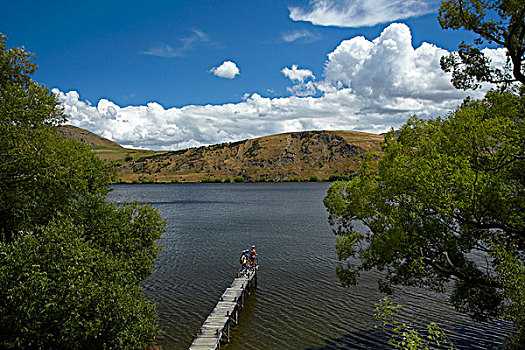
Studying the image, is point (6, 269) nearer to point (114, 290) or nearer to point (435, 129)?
point (114, 290)

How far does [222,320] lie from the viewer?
916 inches

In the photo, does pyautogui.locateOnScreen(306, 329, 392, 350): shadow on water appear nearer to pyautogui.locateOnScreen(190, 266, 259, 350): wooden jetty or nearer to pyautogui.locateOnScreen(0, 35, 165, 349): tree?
pyautogui.locateOnScreen(190, 266, 259, 350): wooden jetty

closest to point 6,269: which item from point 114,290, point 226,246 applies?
point 114,290

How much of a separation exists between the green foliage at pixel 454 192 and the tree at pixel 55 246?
46.6 feet

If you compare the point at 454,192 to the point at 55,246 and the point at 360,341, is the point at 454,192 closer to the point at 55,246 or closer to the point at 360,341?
the point at 360,341

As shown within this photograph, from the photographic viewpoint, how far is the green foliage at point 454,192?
559 inches

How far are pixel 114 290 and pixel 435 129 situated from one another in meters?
18.5

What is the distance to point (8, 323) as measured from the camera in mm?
15031

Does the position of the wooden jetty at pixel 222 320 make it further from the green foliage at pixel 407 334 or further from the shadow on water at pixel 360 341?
the green foliage at pixel 407 334

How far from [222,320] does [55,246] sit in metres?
11.9

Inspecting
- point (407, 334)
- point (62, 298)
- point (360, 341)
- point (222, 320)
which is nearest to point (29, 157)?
point (62, 298)

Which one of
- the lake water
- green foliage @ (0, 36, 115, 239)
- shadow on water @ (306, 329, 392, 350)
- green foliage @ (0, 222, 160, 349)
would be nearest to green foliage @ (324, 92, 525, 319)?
shadow on water @ (306, 329, 392, 350)

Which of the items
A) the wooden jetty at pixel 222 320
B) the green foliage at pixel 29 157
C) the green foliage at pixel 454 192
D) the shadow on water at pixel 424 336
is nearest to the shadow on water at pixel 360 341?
the shadow on water at pixel 424 336

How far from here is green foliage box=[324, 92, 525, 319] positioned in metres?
14.2
